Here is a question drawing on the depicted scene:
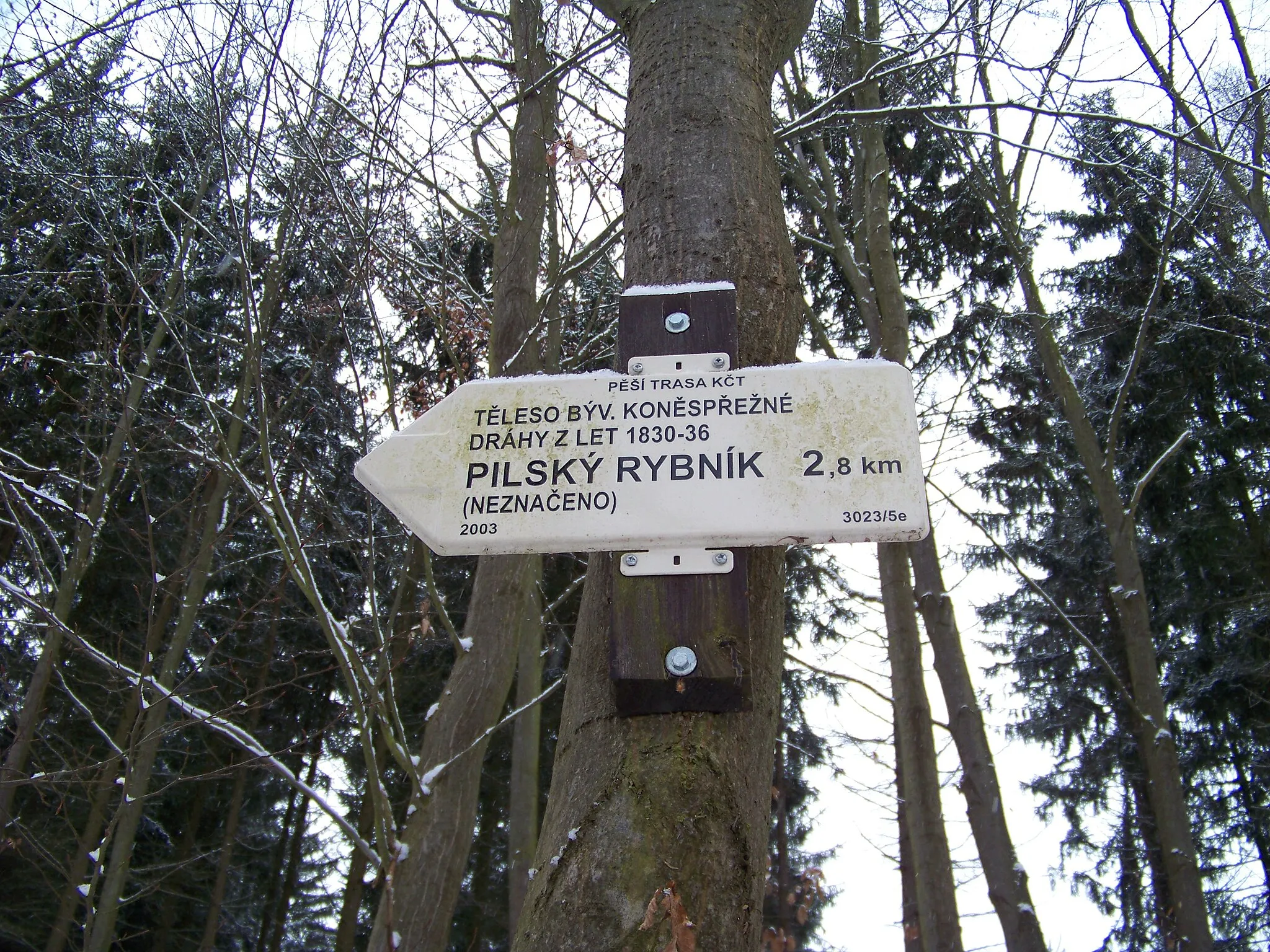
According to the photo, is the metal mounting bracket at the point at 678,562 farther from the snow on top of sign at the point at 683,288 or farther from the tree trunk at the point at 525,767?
the tree trunk at the point at 525,767

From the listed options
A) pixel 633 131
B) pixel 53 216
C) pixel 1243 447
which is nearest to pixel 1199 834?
pixel 1243 447

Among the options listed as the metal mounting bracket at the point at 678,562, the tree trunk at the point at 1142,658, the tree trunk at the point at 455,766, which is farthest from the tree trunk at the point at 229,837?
the metal mounting bracket at the point at 678,562

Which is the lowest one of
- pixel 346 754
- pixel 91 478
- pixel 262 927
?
pixel 262 927

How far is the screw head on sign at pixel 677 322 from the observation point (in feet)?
4.28

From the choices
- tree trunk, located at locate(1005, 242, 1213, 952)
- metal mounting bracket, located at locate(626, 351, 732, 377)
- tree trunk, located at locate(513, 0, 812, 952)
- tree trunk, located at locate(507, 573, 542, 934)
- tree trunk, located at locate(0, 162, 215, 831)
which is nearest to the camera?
tree trunk, located at locate(513, 0, 812, 952)

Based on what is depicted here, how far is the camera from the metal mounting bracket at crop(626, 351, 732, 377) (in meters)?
1.27

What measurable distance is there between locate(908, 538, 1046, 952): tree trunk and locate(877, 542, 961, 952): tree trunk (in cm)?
20

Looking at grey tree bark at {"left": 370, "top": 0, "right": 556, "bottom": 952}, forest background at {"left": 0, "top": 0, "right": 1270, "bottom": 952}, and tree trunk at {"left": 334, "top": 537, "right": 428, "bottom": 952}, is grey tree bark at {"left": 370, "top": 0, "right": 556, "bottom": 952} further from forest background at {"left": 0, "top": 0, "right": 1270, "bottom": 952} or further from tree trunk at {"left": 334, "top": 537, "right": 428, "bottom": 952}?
tree trunk at {"left": 334, "top": 537, "right": 428, "bottom": 952}

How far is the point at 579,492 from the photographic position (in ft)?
4.00

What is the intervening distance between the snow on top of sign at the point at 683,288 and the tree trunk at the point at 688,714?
4cm

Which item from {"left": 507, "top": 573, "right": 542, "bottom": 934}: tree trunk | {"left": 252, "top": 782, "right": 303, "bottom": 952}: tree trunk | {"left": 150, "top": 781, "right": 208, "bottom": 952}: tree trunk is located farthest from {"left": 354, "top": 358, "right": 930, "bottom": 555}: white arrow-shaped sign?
{"left": 252, "top": 782, "right": 303, "bottom": 952}: tree trunk

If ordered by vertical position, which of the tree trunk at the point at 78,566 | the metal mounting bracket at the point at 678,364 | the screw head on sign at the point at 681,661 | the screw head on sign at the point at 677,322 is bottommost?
the screw head on sign at the point at 681,661

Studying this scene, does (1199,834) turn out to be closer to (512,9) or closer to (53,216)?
(512,9)

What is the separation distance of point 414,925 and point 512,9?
5.82 m
